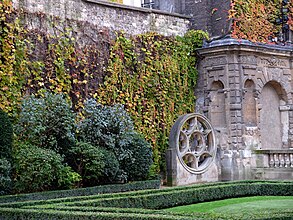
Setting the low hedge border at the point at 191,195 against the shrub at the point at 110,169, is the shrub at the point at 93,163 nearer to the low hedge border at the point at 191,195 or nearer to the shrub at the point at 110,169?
the shrub at the point at 110,169

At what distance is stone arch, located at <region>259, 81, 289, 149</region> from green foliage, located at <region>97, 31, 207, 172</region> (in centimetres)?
255

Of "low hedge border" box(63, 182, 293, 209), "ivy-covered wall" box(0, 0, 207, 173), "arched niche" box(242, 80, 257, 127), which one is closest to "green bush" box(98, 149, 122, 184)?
"low hedge border" box(63, 182, 293, 209)

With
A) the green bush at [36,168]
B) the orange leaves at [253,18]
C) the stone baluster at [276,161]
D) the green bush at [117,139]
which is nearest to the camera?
the green bush at [36,168]

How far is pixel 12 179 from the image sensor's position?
13.0 metres

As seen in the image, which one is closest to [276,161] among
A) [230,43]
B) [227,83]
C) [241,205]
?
[227,83]

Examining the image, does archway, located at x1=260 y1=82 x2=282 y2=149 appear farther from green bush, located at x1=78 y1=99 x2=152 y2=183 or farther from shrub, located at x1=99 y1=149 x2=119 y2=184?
shrub, located at x1=99 y1=149 x2=119 y2=184

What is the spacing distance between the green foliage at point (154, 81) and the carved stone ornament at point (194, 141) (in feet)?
2.38

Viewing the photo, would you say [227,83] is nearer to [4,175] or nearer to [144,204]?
[144,204]

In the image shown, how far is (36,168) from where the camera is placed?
12.8 m

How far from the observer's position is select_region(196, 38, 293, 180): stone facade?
1786cm

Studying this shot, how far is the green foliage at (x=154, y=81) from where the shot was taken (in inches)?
670

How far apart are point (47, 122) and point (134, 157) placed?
8.66 feet

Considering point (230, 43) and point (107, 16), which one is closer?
point (107, 16)

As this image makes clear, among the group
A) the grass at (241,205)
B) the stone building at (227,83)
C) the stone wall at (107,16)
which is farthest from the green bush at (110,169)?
the stone wall at (107,16)
